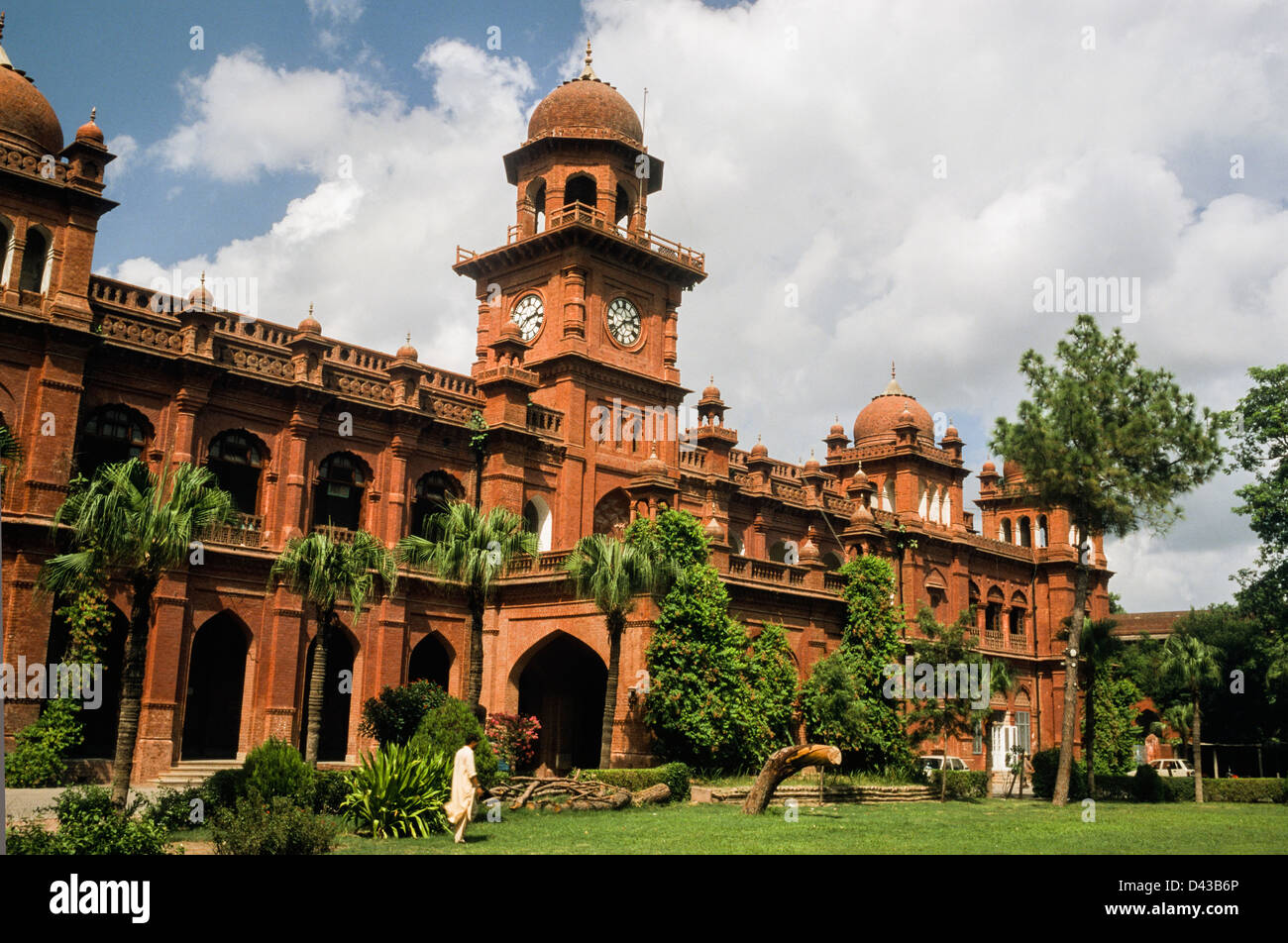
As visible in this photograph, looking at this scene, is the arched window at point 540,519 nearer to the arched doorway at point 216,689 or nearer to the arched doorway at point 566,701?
the arched doorway at point 566,701

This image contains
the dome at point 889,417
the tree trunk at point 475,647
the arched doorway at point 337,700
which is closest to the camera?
the tree trunk at point 475,647

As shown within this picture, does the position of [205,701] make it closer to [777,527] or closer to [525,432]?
[525,432]

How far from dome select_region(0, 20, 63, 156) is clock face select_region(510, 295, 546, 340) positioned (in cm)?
1567

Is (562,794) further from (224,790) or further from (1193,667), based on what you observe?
(1193,667)

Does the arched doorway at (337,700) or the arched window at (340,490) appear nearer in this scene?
the arched doorway at (337,700)

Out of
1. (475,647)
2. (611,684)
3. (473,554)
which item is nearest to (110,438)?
(473,554)

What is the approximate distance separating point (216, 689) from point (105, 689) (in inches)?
137

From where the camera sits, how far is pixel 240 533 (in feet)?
103

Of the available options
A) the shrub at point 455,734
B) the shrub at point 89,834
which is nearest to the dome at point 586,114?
the shrub at point 455,734

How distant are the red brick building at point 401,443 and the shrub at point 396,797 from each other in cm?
1063

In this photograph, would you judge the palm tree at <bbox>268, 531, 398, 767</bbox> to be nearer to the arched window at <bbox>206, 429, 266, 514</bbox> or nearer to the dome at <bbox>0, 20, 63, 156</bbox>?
the arched window at <bbox>206, 429, 266, 514</bbox>

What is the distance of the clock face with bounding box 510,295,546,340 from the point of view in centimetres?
4028

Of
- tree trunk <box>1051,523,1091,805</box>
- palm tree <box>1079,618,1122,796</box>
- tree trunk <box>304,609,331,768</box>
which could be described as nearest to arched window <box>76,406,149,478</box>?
tree trunk <box>304,609,331,768</box>

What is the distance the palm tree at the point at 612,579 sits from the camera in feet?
90.1
